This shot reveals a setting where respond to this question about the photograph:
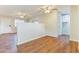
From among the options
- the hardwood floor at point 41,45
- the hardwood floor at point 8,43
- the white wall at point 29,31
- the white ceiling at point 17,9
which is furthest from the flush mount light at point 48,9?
the hardwood floor at point 8,43

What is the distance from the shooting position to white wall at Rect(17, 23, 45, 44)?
1.47 m

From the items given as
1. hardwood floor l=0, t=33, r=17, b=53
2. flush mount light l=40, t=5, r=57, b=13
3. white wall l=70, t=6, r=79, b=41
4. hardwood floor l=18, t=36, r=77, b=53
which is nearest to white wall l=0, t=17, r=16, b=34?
hardwood floor l=0, t=33, r=17, b=53

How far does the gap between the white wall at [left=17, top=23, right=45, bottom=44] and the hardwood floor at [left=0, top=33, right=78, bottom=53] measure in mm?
65

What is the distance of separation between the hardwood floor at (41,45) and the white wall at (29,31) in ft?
0.21

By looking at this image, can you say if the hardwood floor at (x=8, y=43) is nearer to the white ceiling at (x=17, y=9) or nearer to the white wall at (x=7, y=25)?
the white wall at (x=7, y=25)

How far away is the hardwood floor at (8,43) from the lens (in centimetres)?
144

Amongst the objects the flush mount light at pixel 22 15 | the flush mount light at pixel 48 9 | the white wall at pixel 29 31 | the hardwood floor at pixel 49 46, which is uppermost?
the flush mount light at pixel 48 9

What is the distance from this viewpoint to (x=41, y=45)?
1.50m

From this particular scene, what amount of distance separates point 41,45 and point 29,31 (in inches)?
11.3

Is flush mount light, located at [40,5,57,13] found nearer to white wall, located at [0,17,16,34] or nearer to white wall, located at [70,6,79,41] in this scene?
white wall, located at [70,6,79,41]

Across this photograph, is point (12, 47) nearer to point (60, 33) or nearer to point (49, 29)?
point (49, 29)

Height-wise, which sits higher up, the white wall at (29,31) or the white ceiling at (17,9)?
the white ceiling at (17,9)
